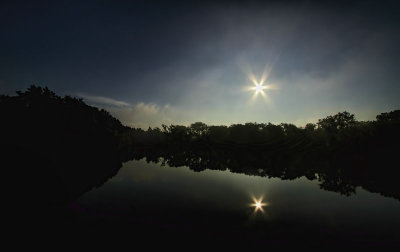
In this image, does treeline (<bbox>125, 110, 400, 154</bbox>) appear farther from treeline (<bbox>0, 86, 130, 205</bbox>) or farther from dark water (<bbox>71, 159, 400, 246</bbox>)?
treeline (<bbox>0, 86, 130, 205</bbox>)

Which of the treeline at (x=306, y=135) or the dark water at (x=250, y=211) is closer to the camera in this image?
the dark water at (x=250, y=211)

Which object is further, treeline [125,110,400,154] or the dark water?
treeline [125,110,400,154]

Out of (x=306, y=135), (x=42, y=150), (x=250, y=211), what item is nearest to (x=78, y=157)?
(x=42, y=150)

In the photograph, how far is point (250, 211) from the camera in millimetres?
14797

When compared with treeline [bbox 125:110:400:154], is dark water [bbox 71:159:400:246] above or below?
below


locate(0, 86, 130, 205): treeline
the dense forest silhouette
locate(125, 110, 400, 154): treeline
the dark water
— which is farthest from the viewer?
locate(125, 110, 400, 154): treeline

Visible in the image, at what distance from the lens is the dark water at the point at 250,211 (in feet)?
36.8

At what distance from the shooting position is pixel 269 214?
1427cm

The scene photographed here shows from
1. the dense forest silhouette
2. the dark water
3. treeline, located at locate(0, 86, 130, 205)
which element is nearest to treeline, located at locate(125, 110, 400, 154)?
the dense forest silhouette

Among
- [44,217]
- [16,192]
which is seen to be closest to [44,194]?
[16,192]

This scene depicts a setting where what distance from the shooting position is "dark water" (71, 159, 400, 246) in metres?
11.2

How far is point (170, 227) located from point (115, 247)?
340cm

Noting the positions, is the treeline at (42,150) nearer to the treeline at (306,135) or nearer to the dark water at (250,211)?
the dark water at (250,211)

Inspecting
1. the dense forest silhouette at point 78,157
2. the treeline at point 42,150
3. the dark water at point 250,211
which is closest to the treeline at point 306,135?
the dense forest silhouette at point 78,157
